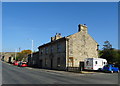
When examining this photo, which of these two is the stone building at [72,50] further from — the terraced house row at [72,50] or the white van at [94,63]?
the white van at [94,63]

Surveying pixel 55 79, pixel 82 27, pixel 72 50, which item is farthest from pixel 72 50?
pixel 55 79

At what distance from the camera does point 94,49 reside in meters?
37.2

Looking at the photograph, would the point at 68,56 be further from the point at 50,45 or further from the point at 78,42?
the point at 50,45

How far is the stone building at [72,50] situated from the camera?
106 feet

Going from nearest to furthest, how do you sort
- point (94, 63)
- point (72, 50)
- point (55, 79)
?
point (55, 79)
point (94, 63)
point (72, 50)

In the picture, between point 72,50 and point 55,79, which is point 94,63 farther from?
point 55,79

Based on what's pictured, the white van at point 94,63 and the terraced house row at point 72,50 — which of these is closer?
the white van at point 94,63

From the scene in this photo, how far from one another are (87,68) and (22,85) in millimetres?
20502

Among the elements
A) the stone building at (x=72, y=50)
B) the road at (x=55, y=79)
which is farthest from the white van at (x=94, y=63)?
the road at (x=55, y=79)

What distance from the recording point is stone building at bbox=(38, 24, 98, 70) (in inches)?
1270

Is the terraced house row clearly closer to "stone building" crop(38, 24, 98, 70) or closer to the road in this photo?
"stone building" crop(38, 24, 98, 70)

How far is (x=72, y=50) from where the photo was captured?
109ft

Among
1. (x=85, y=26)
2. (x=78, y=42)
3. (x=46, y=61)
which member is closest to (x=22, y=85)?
(x=78, y=42)

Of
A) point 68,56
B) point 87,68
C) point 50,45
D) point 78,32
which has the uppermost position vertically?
point 78,32
